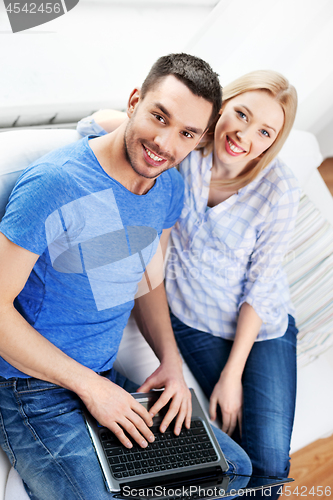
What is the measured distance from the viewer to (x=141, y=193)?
98 centimetres

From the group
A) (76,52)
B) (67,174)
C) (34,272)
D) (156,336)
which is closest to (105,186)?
(67,174)

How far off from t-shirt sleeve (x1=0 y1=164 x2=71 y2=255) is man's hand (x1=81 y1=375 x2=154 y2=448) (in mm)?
320

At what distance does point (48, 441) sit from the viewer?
862 mm

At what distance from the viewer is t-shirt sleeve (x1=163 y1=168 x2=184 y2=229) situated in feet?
3.60

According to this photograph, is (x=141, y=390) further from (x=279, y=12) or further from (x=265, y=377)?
(x=279, y=12)

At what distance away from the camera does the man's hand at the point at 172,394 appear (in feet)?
3.22

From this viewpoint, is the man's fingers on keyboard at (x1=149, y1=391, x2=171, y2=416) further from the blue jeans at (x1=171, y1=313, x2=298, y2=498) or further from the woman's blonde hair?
the woman's blonde hair

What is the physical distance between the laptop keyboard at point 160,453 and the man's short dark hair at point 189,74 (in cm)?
71

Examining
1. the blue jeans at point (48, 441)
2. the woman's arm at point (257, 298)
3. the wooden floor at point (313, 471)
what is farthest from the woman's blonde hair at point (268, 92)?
the wooden floor at point (313, 471)

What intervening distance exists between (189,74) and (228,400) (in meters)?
0.82

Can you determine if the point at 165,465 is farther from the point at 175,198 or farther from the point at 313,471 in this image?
the point at 313,471

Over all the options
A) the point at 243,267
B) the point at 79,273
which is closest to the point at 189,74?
the point at 79,273

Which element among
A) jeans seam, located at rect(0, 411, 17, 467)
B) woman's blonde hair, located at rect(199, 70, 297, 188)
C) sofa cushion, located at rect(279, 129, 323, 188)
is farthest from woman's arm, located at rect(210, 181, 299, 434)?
jeans seam, located at rect(0, 411, 17, 467)

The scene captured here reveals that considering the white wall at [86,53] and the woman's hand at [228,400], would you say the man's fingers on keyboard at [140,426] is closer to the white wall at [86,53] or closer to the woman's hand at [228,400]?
the woman's hand at [228,400]
